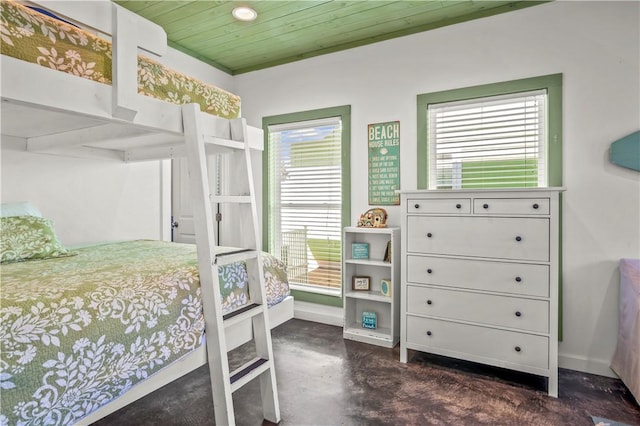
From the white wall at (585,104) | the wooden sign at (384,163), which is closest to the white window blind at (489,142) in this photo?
the white wall at (585,104)

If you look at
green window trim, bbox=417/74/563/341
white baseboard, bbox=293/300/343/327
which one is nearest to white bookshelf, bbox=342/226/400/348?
white baseboard, bbox=293/300/343/327

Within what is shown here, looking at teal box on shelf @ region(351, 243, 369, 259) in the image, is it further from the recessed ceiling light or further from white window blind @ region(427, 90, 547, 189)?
the recessed ceiling light

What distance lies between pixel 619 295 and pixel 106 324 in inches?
120

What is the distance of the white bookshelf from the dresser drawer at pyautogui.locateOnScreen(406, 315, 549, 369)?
0.36 meters

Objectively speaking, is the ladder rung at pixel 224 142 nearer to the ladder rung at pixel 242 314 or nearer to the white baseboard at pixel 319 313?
the ladder rung at pixel 242 314

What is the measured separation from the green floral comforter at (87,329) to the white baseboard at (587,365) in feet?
8.13

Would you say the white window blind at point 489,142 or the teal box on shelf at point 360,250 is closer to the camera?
the white window blind at point 489,142

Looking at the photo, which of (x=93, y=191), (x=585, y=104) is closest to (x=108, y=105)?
(x=93, y=191)

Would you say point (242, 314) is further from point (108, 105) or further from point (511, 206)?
point (511, 206)

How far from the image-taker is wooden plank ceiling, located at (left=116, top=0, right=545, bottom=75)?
104 inches

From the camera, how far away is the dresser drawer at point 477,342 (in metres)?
2.23

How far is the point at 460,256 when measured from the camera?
2447 millimetres

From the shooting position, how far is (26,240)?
74.0 inches

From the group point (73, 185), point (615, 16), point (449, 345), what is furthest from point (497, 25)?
point (73, 185)
